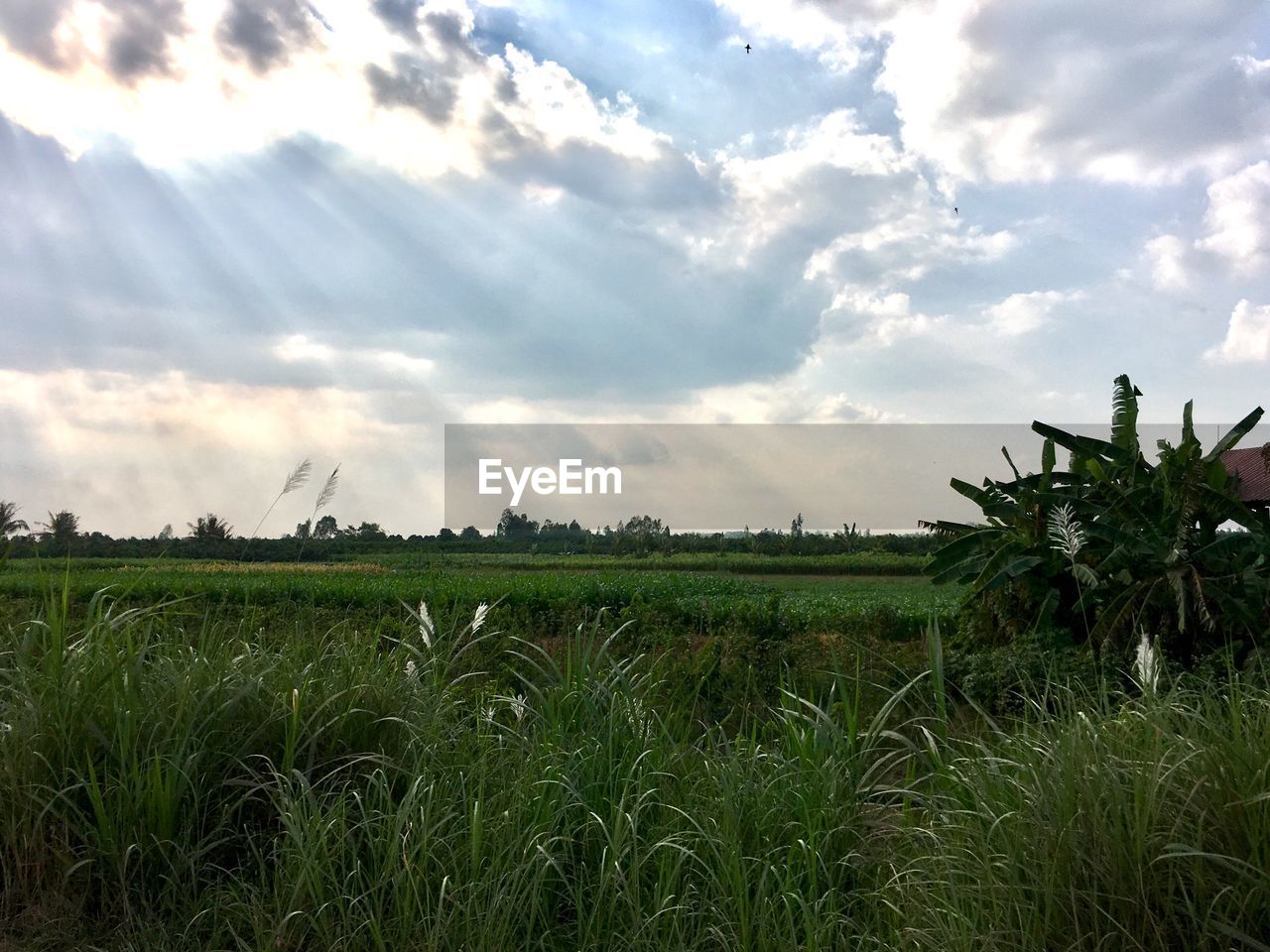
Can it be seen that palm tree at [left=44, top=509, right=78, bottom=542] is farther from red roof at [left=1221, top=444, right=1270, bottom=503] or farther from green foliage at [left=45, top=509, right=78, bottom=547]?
red roof at [left=1221, top=444, right=1270, bottom=503]

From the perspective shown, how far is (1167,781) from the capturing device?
9.36ft

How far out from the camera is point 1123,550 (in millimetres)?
6328

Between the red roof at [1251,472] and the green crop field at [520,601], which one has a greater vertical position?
the red roof at [1251,472]

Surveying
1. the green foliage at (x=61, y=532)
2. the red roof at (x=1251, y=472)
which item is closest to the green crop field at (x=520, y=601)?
the green foliage at (x=61, y=532)

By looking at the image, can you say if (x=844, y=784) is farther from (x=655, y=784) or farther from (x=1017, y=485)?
(x=1017, y=485)

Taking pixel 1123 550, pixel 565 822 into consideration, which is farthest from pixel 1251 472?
pixel 565 822

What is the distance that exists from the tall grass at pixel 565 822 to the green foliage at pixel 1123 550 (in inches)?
107

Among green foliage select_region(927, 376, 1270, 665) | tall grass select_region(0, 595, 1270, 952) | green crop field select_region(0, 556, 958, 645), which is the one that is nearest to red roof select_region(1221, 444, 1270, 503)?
green crop field select_region(0, 556, 958, 645)

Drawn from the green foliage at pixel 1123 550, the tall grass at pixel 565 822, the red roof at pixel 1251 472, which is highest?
the red roof at pixel 1251 472

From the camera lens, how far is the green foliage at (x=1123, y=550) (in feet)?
20.5

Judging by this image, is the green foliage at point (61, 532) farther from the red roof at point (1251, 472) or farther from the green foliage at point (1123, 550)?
the red roof at point (1251, 472)

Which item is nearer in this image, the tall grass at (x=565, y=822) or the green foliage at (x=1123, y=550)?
the tall grass at (x=565, y=822)

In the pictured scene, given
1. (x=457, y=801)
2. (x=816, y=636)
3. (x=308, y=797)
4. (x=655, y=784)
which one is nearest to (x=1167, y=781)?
(x=655, y=784)

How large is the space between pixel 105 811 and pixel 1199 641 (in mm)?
6594
